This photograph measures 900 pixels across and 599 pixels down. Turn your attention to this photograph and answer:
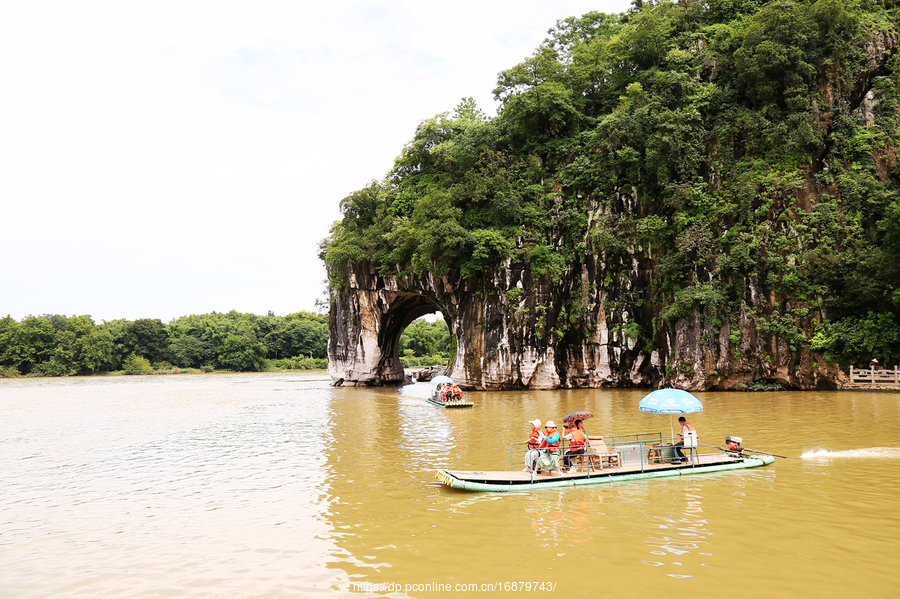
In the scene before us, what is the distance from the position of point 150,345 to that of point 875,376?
78735mm

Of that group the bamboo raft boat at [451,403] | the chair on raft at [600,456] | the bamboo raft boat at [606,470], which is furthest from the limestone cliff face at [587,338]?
the chair on raft at [600,456]

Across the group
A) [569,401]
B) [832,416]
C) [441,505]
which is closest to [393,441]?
[441,505]

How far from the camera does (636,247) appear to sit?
3002 centimetres

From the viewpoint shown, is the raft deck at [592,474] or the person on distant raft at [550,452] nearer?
the raft deck at [592,474]

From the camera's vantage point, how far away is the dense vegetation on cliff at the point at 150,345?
6819 centimetres

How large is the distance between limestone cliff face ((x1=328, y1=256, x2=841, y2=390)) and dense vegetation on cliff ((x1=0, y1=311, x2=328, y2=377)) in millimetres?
49671

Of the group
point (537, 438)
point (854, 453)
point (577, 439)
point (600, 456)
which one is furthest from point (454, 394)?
point (854, 453)

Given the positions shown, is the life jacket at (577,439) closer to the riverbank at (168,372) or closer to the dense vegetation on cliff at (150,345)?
the riverbank at (168,372)

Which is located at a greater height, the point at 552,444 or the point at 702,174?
the point at 702,174

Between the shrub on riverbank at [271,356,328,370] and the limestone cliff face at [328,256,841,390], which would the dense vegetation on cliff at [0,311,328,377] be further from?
the limestone cliff face at [328,256,841,390]

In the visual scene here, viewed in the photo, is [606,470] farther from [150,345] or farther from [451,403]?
[150,345]

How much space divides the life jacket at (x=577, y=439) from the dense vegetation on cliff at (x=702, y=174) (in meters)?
17.6

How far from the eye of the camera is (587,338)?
31.3 m

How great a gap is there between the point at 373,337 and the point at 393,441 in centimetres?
2449
